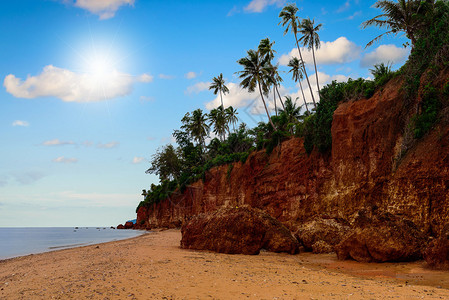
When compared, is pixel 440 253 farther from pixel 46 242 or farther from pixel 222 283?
pixel 46 242

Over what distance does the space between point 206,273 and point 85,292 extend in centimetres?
254

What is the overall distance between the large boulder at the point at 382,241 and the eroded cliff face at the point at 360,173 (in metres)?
1.03

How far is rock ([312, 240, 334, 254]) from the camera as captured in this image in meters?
12.1

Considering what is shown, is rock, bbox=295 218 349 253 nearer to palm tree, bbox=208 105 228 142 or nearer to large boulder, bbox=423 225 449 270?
large boulder, bbox=423 225 449 270

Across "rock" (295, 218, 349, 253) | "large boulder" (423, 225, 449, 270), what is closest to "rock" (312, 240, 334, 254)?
"rock" (295, 218, 349, 253)

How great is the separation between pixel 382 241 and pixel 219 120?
44562 mm

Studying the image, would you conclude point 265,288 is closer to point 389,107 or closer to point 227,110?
point 389,107

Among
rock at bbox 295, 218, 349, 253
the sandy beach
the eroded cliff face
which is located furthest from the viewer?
rock at bbox 295, 218, 349, 253

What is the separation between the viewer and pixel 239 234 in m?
11.8

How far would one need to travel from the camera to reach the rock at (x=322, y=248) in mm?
12055

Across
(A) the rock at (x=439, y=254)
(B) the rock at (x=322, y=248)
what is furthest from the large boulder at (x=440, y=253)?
(B) the rock at (x=322, y=248)

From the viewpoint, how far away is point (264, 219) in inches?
496

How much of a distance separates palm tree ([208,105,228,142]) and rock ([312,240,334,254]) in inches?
1635

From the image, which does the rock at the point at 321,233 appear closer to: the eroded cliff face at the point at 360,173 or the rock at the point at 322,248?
the rock at the point at 322,248
